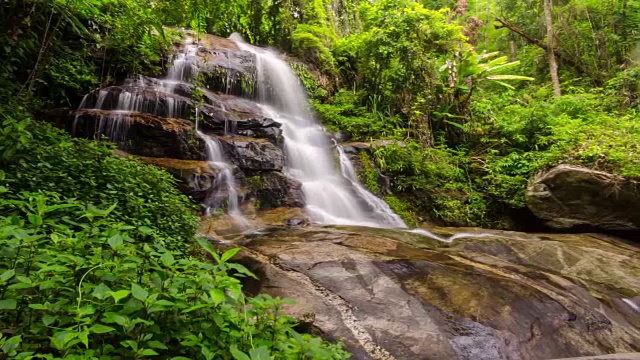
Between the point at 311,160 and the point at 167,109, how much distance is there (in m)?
3.27

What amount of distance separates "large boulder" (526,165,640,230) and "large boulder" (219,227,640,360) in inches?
94.1

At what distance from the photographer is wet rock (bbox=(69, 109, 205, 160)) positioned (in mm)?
6285

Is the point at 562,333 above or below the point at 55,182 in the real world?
below

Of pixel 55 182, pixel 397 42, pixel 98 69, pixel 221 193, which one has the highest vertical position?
pixel 397 42

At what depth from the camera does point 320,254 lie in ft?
12.6

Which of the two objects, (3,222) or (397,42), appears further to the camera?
(397,42)

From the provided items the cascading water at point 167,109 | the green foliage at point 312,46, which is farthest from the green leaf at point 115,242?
the green foliage at point 312,46

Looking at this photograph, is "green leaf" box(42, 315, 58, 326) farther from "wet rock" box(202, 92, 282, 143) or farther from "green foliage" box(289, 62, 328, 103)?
"green foliage" box(289, 62, 328, 103)

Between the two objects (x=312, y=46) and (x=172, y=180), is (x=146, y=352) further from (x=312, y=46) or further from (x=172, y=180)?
(x=312, y=46)

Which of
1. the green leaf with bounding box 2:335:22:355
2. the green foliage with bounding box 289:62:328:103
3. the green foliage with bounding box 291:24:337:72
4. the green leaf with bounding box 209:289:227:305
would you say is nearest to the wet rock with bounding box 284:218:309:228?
the green leaf with bounding box 209:289:227:305

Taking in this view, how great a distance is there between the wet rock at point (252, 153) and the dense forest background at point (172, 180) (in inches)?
90.9

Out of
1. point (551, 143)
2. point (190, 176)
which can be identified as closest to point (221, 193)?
point (190, 176)

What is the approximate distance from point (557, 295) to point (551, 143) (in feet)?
22.4

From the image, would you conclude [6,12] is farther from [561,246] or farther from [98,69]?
[561,246]
